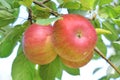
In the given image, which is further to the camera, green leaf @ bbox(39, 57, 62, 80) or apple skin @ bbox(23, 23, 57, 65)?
green leaf @ bbox(39, 57, 62, 80)

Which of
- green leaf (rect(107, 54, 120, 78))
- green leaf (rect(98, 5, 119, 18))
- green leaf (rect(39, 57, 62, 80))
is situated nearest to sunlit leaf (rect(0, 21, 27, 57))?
green leaf (rect(39, 57, 62, 80))

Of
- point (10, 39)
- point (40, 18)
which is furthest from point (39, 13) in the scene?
point (10, 39)

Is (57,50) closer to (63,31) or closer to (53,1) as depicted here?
(63,31)

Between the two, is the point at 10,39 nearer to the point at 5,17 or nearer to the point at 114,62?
the point at 5,17

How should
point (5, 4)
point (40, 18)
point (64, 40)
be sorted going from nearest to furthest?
1. point (64, 40)
2. point (40, 18)
3. point (5, 4)

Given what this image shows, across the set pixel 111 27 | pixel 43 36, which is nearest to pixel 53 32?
pixel 43 36

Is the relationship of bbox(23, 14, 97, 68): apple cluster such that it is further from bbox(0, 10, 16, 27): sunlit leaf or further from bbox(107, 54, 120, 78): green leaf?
bbox(107, 54, 120, 78): green leaf
